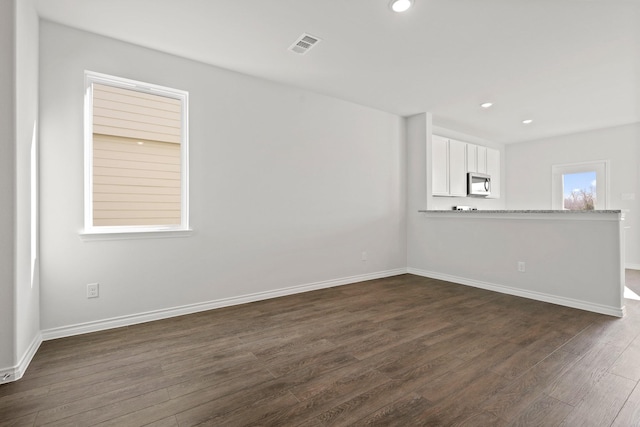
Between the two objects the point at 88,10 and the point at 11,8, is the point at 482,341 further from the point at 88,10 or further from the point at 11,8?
the point at 88,10

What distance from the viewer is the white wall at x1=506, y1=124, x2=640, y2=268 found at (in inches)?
208

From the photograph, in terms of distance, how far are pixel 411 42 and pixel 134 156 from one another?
2820 mm

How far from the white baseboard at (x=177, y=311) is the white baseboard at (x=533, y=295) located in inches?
50.4

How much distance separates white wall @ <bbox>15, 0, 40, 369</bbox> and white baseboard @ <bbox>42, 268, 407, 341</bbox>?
0.20 m

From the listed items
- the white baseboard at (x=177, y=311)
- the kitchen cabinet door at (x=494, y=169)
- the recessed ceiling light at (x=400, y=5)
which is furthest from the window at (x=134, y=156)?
the kitchen cabinet door at (x=494, y=169)

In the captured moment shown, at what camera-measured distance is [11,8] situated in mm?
1808

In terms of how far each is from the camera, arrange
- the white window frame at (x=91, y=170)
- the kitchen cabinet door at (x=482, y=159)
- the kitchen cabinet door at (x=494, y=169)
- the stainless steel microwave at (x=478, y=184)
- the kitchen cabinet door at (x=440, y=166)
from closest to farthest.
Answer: the white window frame at (x=91, y=170) → the kitchen cabinet door at (x=440, y=166) → the stainless steel microwave at (x=478, y=184) → the kitchen cabinet door at (x=482, y=159) → the kitchen cabinet door at (x=494, y=169)

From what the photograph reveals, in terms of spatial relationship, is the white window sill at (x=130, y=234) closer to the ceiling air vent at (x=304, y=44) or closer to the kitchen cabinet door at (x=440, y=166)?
the ceiling air vent at (x=304, y=44)

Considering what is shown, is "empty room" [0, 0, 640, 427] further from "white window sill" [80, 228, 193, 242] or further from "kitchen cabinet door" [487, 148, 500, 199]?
"kitchen cabinet door" [487, 148, 500, 199]

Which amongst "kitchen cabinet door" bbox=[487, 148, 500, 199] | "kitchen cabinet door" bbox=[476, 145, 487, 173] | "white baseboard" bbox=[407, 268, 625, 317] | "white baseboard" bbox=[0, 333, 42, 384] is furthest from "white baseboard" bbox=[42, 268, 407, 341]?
"kitchen cabinet door" bbox=[487, 148, 500, 199]

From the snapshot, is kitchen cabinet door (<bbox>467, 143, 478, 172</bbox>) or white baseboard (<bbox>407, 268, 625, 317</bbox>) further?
kitchen cabinet door (<bbox>467, 143, 478, 172</bbox>)

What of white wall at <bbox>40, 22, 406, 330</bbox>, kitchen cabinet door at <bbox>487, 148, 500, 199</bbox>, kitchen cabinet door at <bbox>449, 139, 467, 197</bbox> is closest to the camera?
white wall at <bbox>40, 22, 406, 330</bbox>

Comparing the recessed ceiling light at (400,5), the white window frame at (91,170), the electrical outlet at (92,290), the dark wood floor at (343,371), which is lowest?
the dark wood floor at (343,371)

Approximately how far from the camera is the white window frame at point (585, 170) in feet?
18.4
